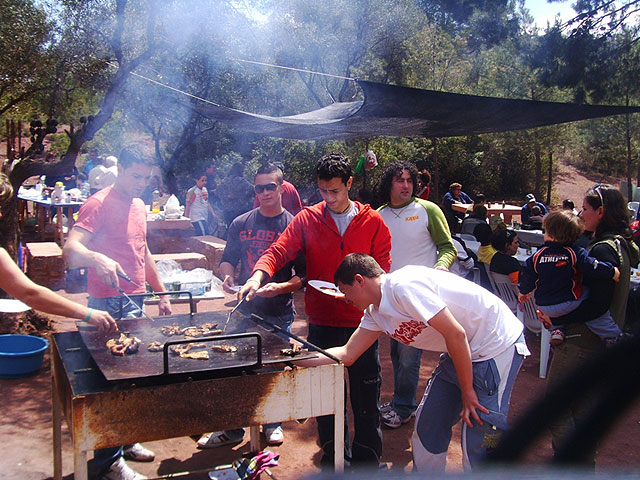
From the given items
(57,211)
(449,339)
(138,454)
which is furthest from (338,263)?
(57,211)

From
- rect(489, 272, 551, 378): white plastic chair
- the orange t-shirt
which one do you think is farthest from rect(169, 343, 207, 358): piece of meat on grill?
rect(489, 272, 551, 378): white plastic chair

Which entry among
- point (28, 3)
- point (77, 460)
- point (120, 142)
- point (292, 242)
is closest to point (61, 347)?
point (77, 460)

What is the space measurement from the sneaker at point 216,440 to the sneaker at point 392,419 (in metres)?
1.00

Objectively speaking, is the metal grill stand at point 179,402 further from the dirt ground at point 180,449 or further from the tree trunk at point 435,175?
the tree trunk at point 435,175

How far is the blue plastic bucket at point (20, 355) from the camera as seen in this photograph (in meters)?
4.74

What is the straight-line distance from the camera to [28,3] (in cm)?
698

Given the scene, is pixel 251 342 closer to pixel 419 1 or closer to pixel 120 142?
pixel 120 142

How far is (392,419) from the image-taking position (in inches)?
160

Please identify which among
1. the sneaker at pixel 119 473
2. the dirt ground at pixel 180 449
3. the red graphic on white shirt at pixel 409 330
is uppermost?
the red graphic on white shirt at pixel 409 330

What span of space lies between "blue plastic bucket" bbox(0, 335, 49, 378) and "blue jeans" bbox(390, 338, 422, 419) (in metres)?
2.89

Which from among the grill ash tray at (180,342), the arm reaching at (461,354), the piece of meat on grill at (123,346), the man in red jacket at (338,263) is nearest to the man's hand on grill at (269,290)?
the man in red jacket at (338,263)

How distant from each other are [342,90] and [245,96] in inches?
110

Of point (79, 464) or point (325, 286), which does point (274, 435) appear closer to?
point (325, 286)

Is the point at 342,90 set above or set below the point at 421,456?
above
